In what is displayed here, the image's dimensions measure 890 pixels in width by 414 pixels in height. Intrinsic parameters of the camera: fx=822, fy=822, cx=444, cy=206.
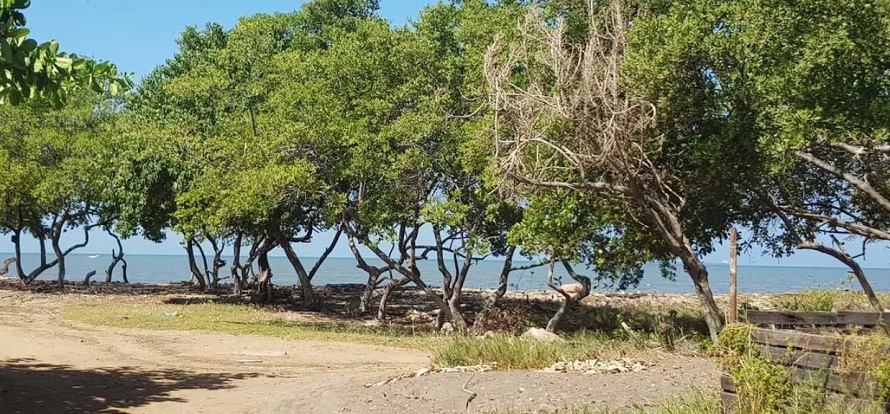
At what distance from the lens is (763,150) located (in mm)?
14375

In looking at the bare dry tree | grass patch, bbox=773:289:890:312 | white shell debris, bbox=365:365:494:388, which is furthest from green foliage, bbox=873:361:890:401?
grass patch, bbox=773:289:890:312

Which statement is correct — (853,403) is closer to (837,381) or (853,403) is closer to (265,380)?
(837,381)

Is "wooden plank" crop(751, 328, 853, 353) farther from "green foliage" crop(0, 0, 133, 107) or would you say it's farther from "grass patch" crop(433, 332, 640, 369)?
"green foliage" crop(0, 0, 133, 107)

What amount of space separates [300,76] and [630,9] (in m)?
10.1

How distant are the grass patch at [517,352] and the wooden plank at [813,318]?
8.84 ft

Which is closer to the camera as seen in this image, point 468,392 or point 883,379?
point 883,379

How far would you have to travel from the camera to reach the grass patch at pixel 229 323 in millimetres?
20741

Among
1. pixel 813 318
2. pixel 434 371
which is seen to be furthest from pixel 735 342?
pixel 434 371

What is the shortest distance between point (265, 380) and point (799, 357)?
8.31 m

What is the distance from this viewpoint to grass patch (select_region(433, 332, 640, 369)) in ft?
38.2

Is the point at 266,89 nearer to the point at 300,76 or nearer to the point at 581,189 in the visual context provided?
the point at 300,76

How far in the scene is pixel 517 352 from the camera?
38.8 ft

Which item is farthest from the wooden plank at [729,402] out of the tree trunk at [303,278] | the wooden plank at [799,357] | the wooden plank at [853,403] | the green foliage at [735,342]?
the tree trunk at [303,278]

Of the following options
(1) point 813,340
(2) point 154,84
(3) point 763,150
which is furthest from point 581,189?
(2) point 154,84
